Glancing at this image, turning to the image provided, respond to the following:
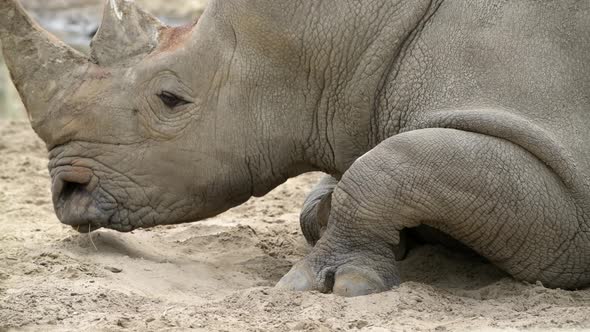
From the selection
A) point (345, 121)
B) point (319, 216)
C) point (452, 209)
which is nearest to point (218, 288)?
point (319, 216)

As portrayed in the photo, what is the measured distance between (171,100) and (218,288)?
105 centimetres

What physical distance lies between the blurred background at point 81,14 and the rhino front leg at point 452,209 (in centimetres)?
846

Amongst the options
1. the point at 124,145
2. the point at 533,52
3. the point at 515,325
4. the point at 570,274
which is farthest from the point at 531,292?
the point at 124,145

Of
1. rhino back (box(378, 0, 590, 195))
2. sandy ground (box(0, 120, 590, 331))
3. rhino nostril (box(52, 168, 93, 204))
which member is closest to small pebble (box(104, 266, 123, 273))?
sandy ground (box(0, 120, 590, 331))

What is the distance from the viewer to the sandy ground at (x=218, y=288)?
18.8ft

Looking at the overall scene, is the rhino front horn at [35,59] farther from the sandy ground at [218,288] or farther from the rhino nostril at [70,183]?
the sandy ground at [218,288]

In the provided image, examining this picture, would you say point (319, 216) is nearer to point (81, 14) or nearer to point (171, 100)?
point (171, 100)

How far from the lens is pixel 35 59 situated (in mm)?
7168

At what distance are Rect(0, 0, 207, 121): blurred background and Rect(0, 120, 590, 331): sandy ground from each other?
21.3 ft

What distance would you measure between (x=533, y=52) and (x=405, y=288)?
4.30 feet

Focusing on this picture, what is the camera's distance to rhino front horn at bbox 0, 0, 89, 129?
7160 millimetres

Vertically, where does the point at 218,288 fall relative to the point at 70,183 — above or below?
below

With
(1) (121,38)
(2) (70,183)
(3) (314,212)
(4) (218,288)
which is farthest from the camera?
(3) (314,212)

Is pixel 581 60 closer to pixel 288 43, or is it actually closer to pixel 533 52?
pixel 533 52
